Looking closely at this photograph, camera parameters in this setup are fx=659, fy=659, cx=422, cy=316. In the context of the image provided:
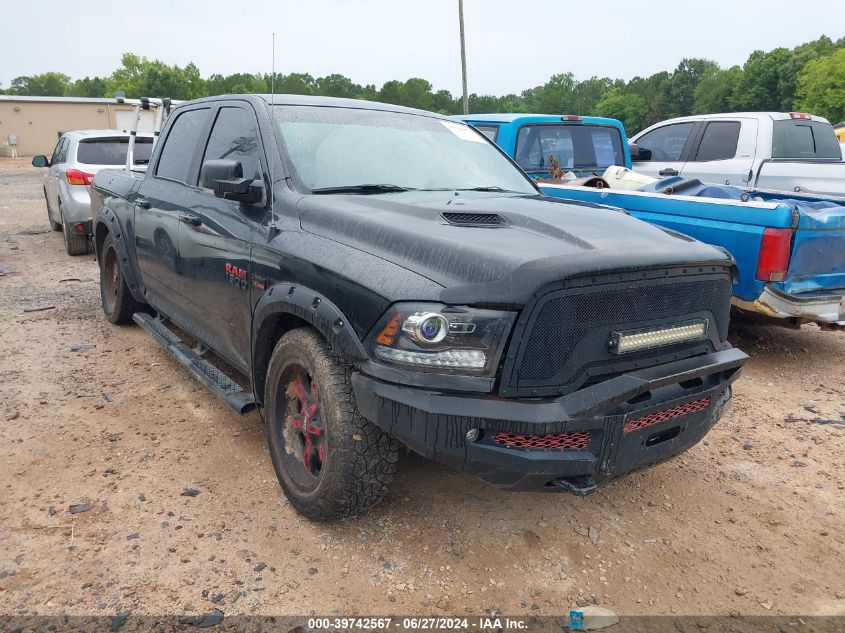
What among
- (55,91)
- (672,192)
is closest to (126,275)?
(672,192)

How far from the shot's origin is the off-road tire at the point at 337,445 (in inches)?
105

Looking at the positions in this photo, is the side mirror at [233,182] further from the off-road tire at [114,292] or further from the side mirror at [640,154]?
the side mirror at [640,154]

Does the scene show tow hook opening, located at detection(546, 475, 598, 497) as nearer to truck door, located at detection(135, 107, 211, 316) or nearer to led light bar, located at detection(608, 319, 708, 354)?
led light bar, located at detection(608, 319, 708, 354)

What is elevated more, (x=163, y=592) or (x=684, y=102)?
(x=684, y=102)

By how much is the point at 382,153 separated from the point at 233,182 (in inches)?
33.4

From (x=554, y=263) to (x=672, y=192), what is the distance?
3831mm

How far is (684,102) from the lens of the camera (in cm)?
7256

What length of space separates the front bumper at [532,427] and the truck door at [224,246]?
3.98 feet

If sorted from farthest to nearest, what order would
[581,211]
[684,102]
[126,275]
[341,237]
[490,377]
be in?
[684,102] < [126,275] < [581,211] < [341,237] < [490,377]

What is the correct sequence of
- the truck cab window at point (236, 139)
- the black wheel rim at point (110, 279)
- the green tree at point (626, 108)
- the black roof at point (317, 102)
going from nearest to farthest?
the truck cab window at point (236, 139) < the black roof at point (317, 102) < the black wheel rim at point (110, 279) < the green tree at point (626, 108)

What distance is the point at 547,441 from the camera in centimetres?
240

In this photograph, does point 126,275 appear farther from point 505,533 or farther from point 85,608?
point 505,533

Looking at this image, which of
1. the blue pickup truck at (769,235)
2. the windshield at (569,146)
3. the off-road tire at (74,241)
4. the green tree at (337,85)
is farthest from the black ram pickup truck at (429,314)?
the green tree at (337,85)

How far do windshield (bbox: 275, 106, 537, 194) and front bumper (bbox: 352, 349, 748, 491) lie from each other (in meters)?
1.35
